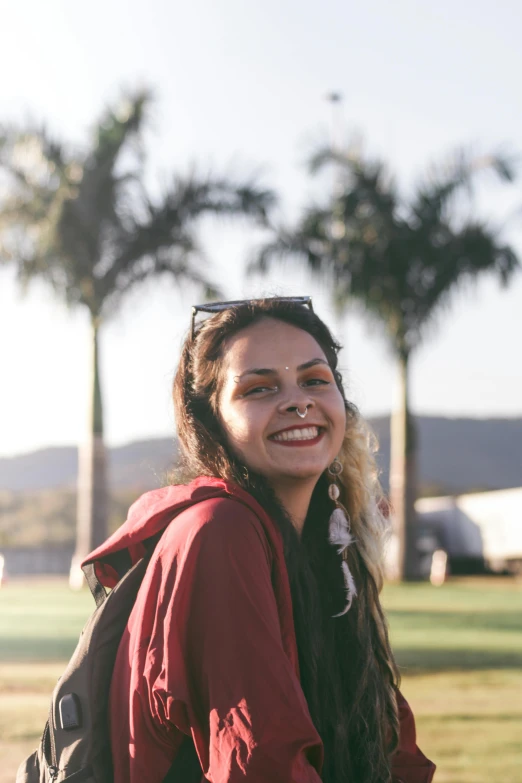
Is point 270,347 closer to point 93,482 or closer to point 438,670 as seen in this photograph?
point 438,670

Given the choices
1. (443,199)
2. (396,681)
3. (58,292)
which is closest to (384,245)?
(443,199)

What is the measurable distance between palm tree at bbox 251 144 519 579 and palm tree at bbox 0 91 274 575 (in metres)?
1.50

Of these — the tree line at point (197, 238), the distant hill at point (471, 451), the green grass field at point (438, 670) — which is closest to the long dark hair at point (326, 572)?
the green grass field at point (438, 670)

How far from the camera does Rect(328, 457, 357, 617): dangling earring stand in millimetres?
2439

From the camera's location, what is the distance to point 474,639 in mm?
10609

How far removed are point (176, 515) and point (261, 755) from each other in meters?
0.47

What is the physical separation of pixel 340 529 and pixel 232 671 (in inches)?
30.8

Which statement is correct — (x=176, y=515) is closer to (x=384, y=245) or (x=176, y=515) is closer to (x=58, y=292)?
(x=58, y=292)

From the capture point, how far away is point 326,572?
2.48m

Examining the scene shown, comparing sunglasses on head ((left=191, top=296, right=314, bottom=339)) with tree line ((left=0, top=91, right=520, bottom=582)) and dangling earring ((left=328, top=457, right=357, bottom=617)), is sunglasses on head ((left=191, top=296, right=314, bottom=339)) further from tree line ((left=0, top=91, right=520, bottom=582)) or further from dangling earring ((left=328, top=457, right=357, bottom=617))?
tree line ((left=0, top=91, right=520, bottom=582))

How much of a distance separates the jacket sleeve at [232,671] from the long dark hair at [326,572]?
0.86ft

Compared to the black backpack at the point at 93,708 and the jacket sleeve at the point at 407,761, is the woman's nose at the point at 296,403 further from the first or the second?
the jacket sleeve at the point at 407,761

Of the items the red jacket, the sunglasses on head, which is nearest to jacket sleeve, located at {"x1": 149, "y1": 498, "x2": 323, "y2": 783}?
the red jacket

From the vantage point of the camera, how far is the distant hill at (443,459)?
77375 millimetres
